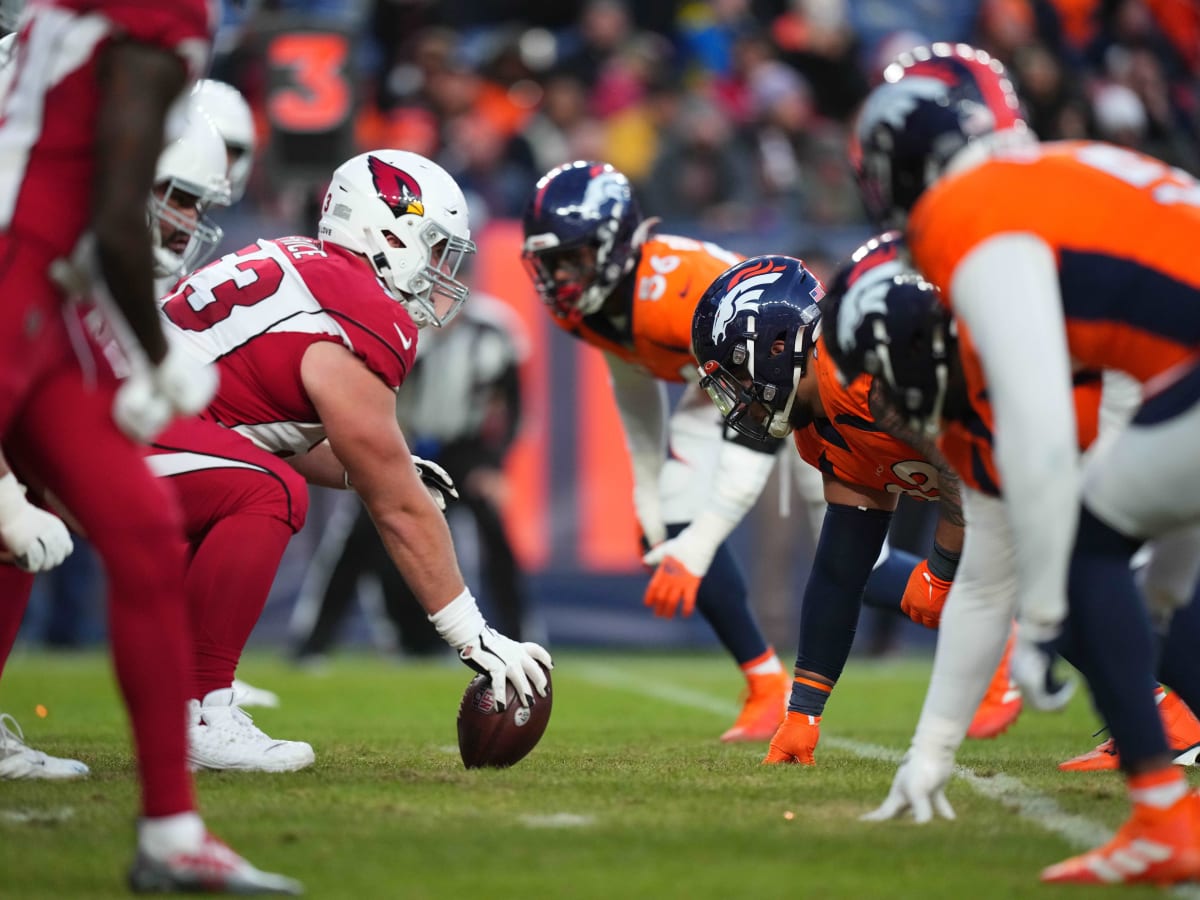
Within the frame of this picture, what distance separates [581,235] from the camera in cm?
589

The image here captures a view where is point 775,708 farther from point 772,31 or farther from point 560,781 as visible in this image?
point 772,31

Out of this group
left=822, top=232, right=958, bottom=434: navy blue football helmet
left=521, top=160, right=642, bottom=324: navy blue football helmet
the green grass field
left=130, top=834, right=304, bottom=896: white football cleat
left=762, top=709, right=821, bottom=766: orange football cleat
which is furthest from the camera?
left=521, top=160, right=642, bottom=324: navy blue football helmet

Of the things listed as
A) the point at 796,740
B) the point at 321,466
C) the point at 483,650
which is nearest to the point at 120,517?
the point at 483,650

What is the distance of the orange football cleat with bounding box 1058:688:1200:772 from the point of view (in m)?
4.63

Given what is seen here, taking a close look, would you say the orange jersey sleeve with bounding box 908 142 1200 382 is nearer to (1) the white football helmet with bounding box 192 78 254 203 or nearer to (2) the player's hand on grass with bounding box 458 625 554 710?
(2) the player's hand on grass with bounding box 458 625 554 710

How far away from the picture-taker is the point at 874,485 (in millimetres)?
4762

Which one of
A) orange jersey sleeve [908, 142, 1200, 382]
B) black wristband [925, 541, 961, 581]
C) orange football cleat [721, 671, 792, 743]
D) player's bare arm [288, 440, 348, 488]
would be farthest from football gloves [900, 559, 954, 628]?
orange jersey sleeve [908, 142, 1200, 382]

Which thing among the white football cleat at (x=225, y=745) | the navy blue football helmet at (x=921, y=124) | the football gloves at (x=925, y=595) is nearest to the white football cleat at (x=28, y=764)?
the white football cleat at (x=225, y=745)

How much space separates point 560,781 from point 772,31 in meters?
10.4

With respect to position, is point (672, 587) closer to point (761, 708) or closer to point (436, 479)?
point (761, 708)

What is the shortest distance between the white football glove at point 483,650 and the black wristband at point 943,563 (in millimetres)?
1473

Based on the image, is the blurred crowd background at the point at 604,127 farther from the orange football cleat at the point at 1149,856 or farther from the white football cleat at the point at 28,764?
the orange football cleat at the point at 1149,856

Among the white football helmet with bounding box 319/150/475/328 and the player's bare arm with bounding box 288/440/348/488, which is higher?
the white football helmet with bounding box 319/150/475/328

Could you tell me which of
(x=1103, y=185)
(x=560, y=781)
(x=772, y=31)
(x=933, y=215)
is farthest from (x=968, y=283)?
(x=772, y=31)
